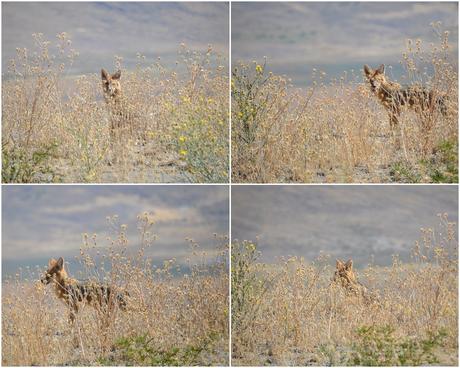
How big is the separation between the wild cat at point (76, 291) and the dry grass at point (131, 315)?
48mm

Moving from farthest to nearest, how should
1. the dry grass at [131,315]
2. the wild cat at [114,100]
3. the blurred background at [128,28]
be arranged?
the wild cat at [114,100] → the blurred background at [128,28] → the dry grass at [131,315]

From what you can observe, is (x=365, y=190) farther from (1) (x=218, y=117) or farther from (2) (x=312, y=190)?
(1) (x=218, y=117)

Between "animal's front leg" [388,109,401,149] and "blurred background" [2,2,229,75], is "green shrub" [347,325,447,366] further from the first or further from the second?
"blurred background" [2,2,229,75]

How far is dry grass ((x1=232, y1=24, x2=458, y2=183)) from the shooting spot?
7.95 metres

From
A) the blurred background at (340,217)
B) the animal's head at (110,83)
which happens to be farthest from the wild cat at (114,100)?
the blurred background at (340,217)

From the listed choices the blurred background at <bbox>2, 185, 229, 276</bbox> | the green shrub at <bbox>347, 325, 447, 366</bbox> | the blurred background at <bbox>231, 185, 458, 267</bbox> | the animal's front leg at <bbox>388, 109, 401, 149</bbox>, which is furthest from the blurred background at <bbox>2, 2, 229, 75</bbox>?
the green shrub at <bbox>347, 325, 447, 366</bbox>

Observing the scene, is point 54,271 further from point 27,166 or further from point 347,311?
point 347,311

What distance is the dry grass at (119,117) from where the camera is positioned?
25.8 ft

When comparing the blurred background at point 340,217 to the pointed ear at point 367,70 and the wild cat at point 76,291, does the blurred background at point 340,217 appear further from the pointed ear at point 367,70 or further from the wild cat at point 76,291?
the wild cat at point 76,291

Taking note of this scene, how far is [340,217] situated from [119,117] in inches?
79.0

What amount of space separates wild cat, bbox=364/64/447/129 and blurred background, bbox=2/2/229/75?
1.26 metres

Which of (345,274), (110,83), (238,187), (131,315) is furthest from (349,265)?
(110,83)

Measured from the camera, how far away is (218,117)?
803 cm

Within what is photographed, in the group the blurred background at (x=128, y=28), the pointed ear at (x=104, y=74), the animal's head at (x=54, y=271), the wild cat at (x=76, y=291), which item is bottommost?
the wild cat at (x=76, y=291)
